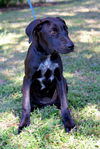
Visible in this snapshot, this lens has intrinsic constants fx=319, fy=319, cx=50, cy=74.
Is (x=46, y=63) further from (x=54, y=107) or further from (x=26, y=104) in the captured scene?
(x=54, y=107)

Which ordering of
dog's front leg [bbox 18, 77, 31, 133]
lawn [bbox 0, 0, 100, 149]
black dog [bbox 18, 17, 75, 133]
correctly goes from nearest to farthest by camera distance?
lawn [bbox 0, 0, 100, 149] → black dog [bbox 18, 17, 75, 133] → dog's front leg [bbox 18, 77, 31, 133]

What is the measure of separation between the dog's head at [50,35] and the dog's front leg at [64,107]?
453mm

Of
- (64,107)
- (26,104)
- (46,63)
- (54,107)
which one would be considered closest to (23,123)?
(26,104)

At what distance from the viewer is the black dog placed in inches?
145

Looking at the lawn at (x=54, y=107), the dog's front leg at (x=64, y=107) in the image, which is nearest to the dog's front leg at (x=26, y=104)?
the lawn at (x=54, y=107)

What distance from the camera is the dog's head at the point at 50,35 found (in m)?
3.60

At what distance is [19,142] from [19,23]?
30.1 ft

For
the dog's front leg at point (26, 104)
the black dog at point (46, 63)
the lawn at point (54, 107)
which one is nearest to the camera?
the lawn at point (54, 107)

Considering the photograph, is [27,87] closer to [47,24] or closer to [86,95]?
[47,24]

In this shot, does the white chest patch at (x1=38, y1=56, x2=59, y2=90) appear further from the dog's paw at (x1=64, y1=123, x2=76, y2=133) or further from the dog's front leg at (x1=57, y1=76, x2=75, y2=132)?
the dog's paw at (x1=64, y1=123, x2=76, y2=133)

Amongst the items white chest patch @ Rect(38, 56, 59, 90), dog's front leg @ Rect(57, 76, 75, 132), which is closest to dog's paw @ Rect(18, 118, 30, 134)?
dog's front leg @ Rect(57, 76, 75, 132)

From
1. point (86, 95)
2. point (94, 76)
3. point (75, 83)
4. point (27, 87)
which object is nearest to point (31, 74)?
point (27, 87)

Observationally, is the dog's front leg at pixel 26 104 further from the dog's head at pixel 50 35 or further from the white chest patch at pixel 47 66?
the dog's head at pixel 50 35

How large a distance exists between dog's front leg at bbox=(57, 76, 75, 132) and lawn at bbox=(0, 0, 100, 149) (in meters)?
0.08
